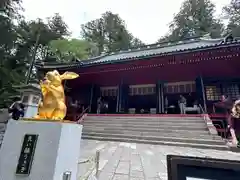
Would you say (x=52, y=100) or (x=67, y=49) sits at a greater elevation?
(x=67, y=49)

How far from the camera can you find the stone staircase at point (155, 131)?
554 cm

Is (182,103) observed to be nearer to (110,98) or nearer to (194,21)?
(110,98)

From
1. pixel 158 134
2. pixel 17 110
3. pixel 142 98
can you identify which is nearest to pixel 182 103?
pixel 142 98

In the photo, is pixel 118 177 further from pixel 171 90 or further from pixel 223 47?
pixel 171 90

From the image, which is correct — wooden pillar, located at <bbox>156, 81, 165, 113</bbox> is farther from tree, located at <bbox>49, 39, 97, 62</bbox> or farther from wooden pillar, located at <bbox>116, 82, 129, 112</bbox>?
tree, located at <bbox>49, 39, 97, 62</bbox>

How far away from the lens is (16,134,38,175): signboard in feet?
5.35

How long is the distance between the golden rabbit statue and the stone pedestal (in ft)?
0.67

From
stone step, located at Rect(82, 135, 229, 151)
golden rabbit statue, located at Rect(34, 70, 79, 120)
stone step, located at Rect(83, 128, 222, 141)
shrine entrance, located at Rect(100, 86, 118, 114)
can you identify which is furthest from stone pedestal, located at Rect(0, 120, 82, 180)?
shrine entrance, located at Rect(100, 86, 118, 114)

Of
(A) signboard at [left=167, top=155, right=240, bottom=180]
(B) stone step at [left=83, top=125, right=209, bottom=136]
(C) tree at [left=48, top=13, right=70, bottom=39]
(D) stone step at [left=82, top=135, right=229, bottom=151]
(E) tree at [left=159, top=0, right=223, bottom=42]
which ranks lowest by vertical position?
(D) stone step at [left=82, top=135, right=229, bottom=151]

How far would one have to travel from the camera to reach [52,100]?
1.98 m

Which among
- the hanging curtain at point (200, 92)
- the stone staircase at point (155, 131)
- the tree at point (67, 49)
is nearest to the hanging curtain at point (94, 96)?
the stone staircase at point (155, 131)

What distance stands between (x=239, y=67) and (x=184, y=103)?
127 inches

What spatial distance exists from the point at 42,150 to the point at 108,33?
27404mm

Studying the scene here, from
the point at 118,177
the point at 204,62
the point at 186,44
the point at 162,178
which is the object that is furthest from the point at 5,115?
the point at 186,44
